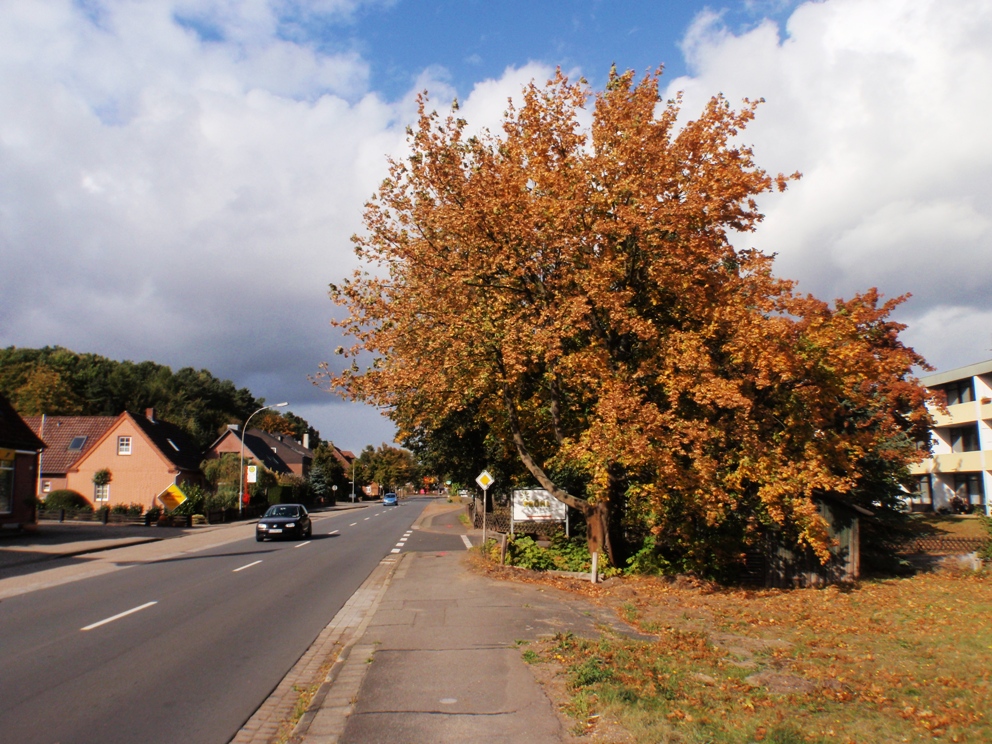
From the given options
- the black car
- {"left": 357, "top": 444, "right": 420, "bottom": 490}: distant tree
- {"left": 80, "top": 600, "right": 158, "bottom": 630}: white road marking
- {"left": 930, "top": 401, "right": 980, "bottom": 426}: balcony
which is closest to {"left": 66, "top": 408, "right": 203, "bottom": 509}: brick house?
the black car

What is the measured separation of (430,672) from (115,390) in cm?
10224

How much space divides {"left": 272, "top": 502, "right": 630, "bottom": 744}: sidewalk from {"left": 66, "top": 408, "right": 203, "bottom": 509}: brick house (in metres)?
43.5

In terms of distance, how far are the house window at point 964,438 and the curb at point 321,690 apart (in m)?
40.9

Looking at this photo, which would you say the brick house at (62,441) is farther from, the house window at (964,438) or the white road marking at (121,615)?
the house window at (964,438)

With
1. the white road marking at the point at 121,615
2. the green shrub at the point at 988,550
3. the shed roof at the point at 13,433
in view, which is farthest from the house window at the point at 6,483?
the green shrub at the point at 988,550

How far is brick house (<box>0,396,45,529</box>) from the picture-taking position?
30.3m

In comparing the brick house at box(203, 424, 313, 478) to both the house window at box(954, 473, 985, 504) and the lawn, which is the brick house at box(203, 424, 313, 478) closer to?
the house window at box(954, 473, 985, 504)

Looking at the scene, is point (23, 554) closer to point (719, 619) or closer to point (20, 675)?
point (20, 675)

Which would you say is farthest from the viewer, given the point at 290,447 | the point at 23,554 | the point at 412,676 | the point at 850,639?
the point at 290,447

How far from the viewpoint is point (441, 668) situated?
812cm

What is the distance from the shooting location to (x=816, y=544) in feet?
43.3

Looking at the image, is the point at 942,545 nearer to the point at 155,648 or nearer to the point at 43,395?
the point at 155,648

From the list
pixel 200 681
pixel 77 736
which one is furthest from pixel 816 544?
pixel 77 736

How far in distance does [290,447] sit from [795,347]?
325 feet
